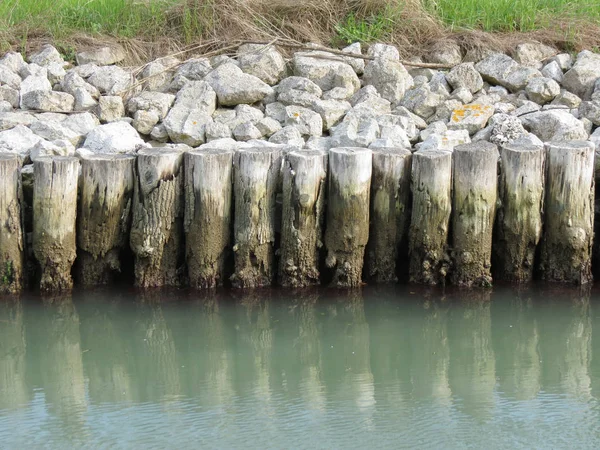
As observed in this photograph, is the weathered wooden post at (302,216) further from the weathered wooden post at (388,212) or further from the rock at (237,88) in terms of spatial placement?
the rock at (237,88)

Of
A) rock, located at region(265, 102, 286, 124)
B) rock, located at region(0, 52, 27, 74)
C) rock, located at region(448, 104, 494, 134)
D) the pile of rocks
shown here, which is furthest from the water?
rock, located at region(0, 52, 27, 74)

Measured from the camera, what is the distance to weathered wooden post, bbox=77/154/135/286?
23.2 feet

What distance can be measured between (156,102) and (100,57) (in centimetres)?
113

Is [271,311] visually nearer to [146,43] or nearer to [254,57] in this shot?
[254,57]

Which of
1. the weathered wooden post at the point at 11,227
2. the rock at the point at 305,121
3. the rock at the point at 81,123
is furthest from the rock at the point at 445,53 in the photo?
the weathered wooden post at the point at 11,227

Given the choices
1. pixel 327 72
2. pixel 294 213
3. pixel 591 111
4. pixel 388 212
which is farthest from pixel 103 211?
pixel 591 111

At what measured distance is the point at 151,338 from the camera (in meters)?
6.80

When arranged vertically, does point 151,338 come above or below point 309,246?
below

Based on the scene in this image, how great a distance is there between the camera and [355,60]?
9336 mm

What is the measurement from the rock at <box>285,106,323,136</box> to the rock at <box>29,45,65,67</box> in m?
2.27

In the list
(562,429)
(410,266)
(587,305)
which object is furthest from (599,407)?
(410,266)

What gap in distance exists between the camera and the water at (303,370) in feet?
17.7

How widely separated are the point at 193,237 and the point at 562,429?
2.93 metres

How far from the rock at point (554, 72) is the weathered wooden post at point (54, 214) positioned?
4291mm
